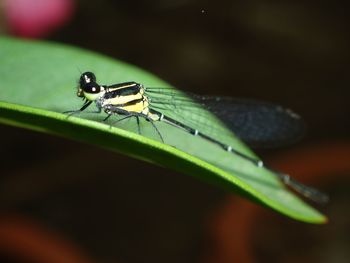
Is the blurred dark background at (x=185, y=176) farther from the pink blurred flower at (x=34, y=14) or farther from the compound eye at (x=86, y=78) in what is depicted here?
the compound eye at (x=86, y=78)

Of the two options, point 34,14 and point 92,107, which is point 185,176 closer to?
point 34,14

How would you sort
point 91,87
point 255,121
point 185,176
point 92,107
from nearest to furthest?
point 91,87 → point 92,107 → point 255,121 → point 185,176

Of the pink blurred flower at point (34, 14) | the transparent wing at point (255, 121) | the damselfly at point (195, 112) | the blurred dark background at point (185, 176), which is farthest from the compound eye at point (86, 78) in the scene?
the blurred dark background at point (185, 176)

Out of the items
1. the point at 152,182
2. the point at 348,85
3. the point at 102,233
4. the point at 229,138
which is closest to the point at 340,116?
the point at 348,85

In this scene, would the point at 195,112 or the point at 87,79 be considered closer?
the point at 87,79

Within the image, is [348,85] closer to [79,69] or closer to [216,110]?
[216,110]

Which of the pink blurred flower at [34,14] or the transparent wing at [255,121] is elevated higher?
the pink blurred flower at [34,14]

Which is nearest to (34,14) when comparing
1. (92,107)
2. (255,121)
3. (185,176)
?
(92,107)

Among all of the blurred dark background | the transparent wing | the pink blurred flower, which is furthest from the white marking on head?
the blurred dark background
